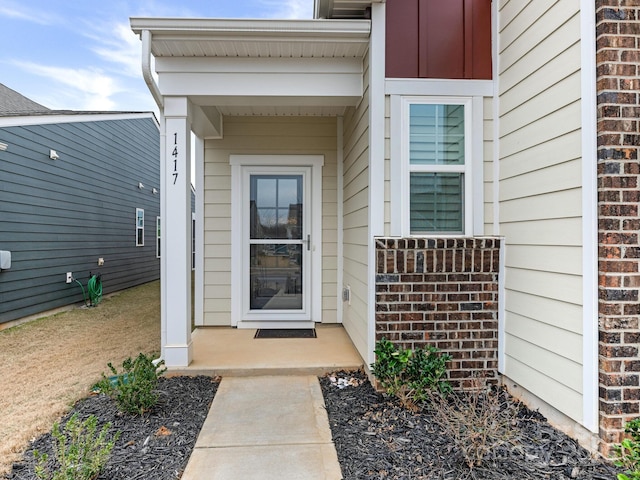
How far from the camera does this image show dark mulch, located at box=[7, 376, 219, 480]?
1.96 metres

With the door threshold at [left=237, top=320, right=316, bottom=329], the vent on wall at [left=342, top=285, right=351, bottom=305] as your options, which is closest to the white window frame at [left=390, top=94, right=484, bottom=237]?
the vent on wall at [left=342, top=285, right=351, bottom=305]

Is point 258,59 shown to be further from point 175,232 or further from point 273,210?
point 273,210

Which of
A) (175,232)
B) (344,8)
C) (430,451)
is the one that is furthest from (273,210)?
(430,451)

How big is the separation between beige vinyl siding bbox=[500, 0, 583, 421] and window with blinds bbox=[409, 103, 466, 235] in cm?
31

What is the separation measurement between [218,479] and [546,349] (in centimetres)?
199

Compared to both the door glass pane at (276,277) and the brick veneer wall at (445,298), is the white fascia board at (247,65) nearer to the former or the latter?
the brick veneer wall at (445,298)

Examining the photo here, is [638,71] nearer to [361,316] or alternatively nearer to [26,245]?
[361,316]

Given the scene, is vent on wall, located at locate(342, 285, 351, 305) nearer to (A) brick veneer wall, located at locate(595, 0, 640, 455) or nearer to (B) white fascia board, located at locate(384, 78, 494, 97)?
(B) white fascia board, located at locate(384, 78, 494, 97)

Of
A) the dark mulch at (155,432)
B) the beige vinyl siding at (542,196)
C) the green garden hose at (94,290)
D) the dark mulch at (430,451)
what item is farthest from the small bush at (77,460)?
the green garden hose at (94,290)

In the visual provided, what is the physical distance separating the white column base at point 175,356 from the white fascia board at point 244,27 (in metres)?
2.44

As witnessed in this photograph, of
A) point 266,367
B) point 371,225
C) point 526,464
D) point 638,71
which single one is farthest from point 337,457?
point 638,71

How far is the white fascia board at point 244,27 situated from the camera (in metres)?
2.84

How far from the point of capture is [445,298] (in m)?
Answer: 2.86

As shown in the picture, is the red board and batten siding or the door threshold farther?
the door threshold
